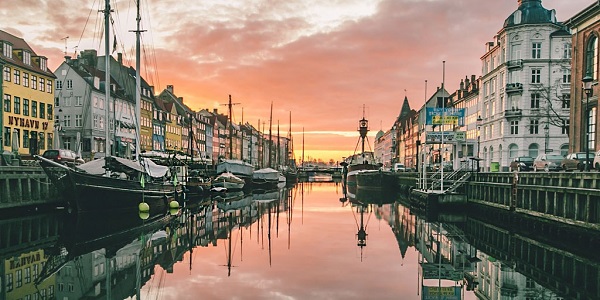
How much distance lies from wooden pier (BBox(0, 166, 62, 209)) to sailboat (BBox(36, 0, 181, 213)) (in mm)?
2427

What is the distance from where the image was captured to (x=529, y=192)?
33.6 m

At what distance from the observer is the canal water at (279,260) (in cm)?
1684

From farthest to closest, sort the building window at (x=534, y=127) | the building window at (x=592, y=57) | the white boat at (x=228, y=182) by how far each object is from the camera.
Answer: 1. the white boat at (x=228, y=182)
2. the building window at (x=534, y=127)
3. the building window at (x=592, y=57)

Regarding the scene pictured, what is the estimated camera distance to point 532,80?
70.4 meters

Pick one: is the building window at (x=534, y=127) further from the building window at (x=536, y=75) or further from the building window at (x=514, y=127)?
the building window at (x=536, y=75)

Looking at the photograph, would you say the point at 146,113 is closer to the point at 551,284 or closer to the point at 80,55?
the point at 80,55

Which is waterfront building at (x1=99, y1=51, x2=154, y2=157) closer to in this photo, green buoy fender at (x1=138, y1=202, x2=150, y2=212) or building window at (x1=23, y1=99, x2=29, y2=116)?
building window at (x1=23, y1=99, x2=29, y2=116)

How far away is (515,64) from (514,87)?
3.05 m

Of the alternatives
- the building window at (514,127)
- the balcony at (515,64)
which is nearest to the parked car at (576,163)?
the building window at (514,127)

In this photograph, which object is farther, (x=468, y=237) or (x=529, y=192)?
(x=529, y=192)

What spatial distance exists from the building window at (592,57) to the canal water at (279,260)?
48.1ft

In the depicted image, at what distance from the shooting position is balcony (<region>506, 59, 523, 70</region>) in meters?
70.4

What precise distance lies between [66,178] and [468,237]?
1006 inches

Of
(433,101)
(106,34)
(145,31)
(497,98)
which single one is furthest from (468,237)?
(433,101)
